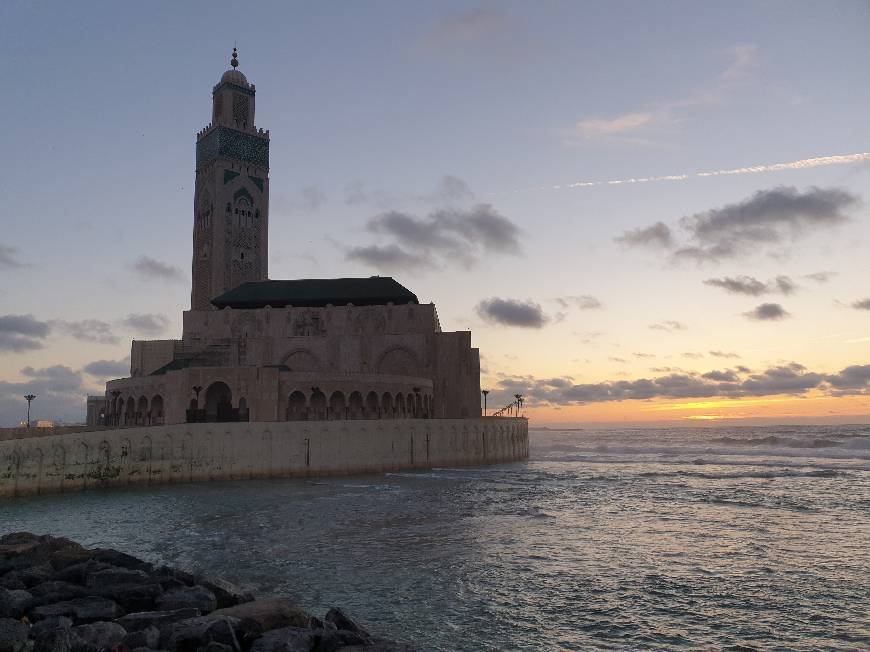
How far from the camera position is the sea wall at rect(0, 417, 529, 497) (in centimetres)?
3709

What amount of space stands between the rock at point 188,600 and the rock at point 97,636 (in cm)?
193

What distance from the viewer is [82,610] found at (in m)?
11.9

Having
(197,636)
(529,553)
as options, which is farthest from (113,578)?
(529,553)

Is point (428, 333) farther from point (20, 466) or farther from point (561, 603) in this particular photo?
point (561, 603)

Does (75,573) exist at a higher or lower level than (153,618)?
lower

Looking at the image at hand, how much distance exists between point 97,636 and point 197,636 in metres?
1.53

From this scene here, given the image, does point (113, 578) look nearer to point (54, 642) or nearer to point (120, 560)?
point (120, 560)

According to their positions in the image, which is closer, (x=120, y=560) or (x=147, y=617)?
(x=147, y=617)

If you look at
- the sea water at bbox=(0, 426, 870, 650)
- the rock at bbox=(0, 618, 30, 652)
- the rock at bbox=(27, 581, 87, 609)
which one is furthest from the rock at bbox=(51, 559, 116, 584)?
the rock at bbox=(0, 618, 30, 652)

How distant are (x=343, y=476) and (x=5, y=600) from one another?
38.2 metres

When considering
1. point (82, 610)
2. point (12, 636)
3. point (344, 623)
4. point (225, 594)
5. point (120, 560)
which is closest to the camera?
point (12, 636)

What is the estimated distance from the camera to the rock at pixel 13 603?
1185 centimetres

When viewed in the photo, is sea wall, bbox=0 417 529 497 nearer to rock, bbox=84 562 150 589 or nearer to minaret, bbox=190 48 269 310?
rock, bbox=84 562 150 589

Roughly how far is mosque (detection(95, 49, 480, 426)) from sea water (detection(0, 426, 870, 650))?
51.7 feet
